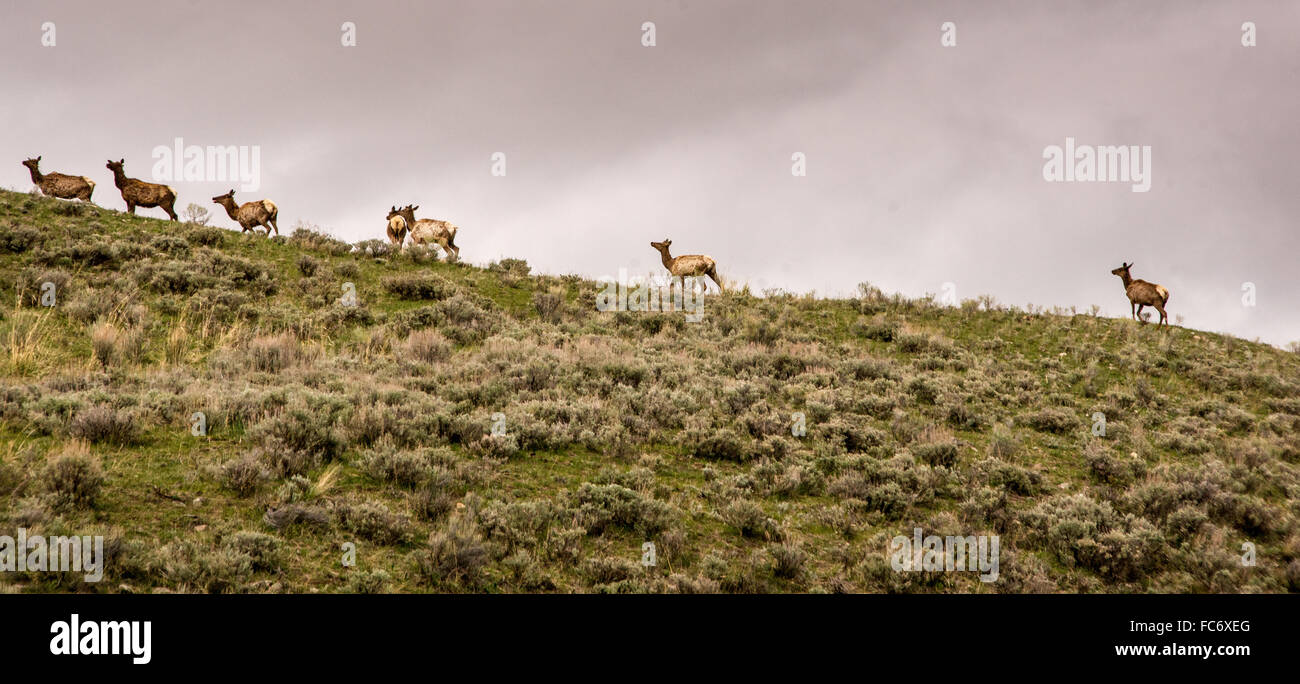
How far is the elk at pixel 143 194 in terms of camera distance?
21719 mm

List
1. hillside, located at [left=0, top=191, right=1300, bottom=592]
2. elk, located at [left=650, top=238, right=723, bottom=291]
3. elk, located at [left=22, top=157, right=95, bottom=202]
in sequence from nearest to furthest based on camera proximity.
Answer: hillside, located at [left=0, top=191, right=1300, bottom=592], elk, located at [left=22, top=157, right=95, bottom=202], elk, located at [left=650, top=238, right=723, bottom=291]

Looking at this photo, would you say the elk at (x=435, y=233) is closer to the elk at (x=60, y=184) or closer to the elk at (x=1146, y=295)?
the elk at (x=60, y=184)

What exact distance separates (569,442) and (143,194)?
67.3 ft

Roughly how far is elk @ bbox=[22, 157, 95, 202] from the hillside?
7.66 ft

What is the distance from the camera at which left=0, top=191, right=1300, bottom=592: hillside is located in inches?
248

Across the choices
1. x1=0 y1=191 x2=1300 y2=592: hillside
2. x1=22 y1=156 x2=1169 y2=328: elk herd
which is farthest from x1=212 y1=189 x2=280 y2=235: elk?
x1=0 y1=191 x2=1300 y2=592: hillside

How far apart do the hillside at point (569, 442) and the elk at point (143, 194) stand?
3.05 meters

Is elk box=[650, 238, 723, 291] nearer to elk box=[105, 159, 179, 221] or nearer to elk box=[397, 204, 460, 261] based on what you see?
elk box=[397, 204, 460, 261]

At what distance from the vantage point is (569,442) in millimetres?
9602

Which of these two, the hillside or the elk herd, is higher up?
the elk herd

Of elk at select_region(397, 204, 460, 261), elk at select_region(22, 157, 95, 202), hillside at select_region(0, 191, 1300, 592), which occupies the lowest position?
hillside at select_region(0, 191, 1300, 592)

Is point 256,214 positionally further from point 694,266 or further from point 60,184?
point 694,266
